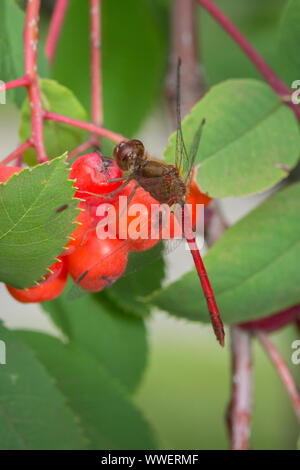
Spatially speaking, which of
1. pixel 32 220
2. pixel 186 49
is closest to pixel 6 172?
pixel 32 220

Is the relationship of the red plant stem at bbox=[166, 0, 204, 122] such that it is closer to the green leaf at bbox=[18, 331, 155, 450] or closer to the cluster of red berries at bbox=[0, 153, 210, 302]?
the green leaf at bbox=[18, 331, 155, 450]

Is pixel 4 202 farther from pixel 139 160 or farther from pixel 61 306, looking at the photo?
pixel 61 306

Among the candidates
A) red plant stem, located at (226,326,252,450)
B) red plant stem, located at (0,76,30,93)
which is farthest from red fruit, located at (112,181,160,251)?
red plant stem, located at (226,326,252,450)

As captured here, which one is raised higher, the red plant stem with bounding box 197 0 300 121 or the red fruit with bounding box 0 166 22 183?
the red plant stem with bounding box 197 0 300 121

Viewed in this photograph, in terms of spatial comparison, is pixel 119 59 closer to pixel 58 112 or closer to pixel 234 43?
pixel 234 43

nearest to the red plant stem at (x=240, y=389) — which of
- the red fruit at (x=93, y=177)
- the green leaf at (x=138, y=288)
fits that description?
the green leaf at (x=138, y=288)

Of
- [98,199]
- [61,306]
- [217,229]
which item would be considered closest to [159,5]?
[217,229]

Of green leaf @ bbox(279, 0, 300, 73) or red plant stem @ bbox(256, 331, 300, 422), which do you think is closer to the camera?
green leaf @ bbox(279, 0, 300, 73)
